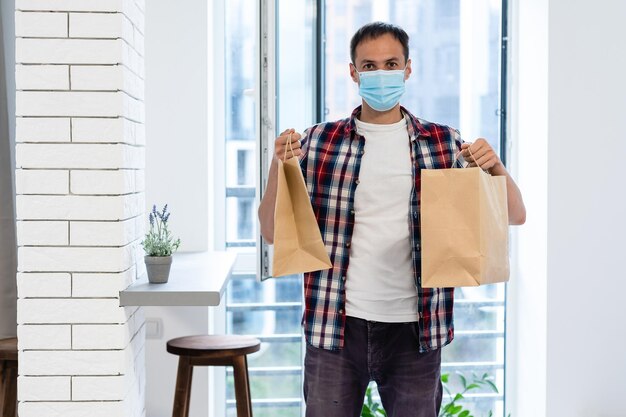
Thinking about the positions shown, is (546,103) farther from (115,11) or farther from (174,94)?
(115,11)

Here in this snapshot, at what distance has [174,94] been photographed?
3191 millimetres

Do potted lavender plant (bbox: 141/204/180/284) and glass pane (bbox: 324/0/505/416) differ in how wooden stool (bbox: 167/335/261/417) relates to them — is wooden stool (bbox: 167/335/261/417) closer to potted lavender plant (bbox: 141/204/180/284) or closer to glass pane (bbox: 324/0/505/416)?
potted lavender plant (bbox: 141/204/180/284)

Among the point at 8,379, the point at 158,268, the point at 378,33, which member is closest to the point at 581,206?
the point at 378,33

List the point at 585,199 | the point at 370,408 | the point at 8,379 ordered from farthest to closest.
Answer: the point at 370,408, the point at 585,199, the point at 8,379

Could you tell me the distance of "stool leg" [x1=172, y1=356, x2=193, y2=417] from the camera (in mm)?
2619

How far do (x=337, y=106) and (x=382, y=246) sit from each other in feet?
5.44

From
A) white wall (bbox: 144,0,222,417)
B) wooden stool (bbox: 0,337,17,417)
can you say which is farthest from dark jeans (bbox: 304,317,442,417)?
white wall (bbox: 144,0,222,417)

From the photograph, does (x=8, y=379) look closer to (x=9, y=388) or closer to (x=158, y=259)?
(x=9, y=388)

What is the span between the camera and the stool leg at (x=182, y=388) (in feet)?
8.59

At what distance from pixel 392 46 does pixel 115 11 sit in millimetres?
640

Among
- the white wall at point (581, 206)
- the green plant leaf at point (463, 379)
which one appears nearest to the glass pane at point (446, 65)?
the green plant leaf at point (463, 379)

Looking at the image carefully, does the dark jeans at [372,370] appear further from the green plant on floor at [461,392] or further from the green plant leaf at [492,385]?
the green plant leaf at [492,385]

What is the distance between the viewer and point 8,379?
2.42 m

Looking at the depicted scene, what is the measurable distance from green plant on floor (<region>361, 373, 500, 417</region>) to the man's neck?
1522 millimetres
